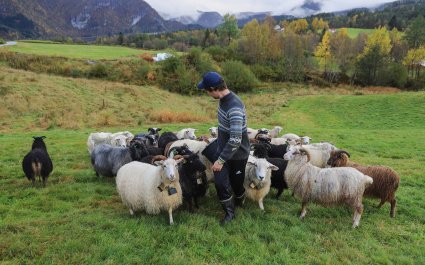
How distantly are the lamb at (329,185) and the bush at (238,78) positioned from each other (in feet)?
141

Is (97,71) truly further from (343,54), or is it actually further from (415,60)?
(415,60)

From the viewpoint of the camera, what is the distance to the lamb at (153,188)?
250 inches

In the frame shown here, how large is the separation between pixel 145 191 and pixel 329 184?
3.76m

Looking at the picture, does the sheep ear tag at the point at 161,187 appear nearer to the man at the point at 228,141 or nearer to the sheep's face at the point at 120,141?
the man at the point at 228,141

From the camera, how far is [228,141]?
5477mm

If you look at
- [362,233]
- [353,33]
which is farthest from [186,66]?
[353,33]

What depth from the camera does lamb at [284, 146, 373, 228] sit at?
6555 millimetres

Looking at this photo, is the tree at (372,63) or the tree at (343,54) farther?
the tree at (343,54)

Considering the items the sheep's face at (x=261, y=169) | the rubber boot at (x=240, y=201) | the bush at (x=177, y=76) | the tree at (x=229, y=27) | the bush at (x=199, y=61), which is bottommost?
the rubber boot at (x=240, y=201)

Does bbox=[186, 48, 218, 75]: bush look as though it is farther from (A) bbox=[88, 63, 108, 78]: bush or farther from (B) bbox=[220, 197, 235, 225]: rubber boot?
(B) bbox=[220, 197, 235, 225]: rubber boot

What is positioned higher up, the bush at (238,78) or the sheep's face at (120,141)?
the bush at (238,78)

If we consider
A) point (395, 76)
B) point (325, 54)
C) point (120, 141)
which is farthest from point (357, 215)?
point (325, 54)

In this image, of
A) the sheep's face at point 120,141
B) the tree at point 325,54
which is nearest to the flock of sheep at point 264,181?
the sheep's face at point 120,141

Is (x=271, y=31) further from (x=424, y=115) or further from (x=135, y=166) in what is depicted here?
(x=135, y=166)
